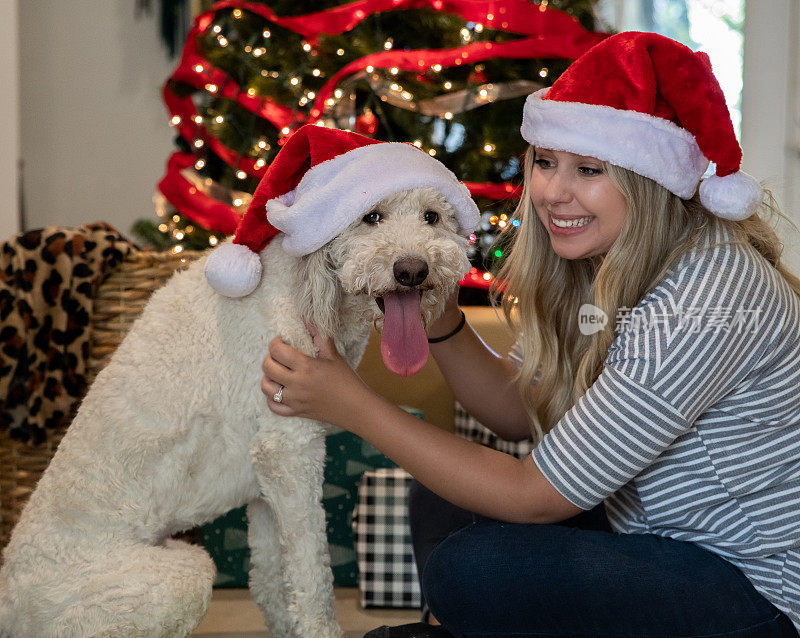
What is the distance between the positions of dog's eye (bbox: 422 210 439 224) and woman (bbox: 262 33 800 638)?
20 cm

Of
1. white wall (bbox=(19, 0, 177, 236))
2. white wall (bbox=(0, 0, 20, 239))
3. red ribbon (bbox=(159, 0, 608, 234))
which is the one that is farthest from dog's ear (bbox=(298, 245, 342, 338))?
white wall (bbox=(19, 0, 177, 236))

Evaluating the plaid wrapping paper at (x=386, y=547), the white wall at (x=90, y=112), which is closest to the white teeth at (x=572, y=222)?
the plaid wrapping paper at (x=386, y=547)

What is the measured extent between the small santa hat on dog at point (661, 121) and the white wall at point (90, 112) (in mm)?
3624

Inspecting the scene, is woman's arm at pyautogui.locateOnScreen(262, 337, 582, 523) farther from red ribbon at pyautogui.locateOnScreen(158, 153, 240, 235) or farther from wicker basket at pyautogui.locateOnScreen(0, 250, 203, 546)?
red ribbon at pyautogui.locateOnScreen(158, 153, 240, 235)

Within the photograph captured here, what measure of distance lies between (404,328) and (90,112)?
3.63 meters

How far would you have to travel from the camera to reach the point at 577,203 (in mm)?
1305

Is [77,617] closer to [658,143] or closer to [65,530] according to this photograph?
[65,530]

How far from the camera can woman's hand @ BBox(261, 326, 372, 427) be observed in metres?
1.24

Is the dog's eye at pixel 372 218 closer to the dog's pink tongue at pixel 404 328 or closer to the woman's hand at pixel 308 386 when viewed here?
the dog's pink tongue at pixel 404 328

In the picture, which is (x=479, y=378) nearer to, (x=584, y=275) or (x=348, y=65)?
(x=584, y=275)

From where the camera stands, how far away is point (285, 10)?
285cm

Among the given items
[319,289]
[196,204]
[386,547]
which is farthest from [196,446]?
[196,204]

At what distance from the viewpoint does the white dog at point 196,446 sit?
1.19m

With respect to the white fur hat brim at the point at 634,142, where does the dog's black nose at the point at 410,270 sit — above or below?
below
